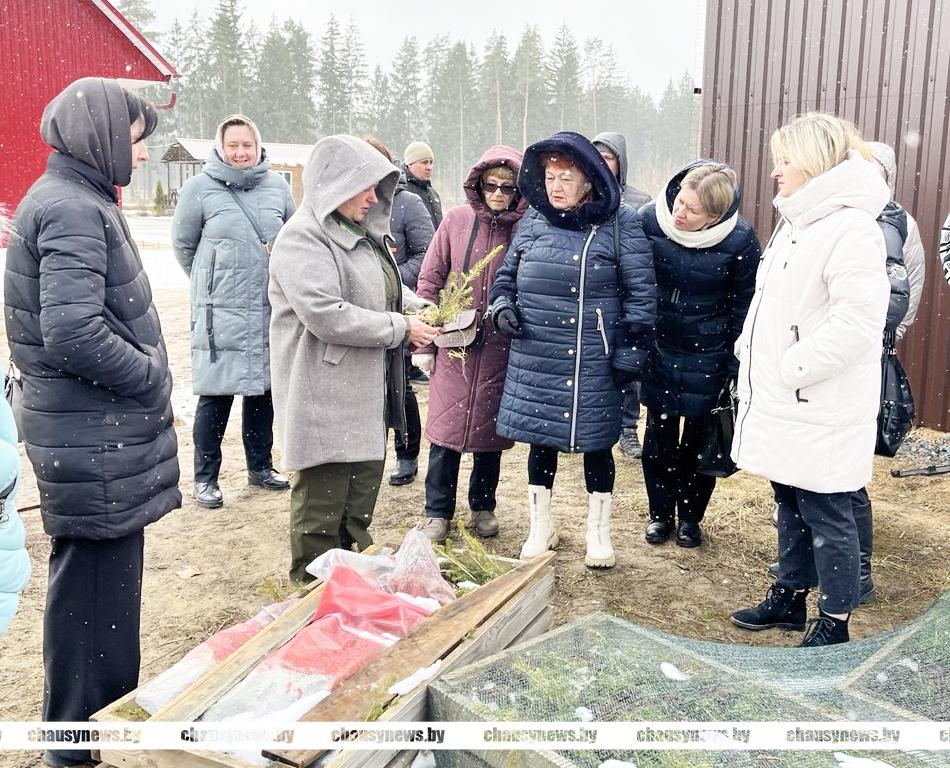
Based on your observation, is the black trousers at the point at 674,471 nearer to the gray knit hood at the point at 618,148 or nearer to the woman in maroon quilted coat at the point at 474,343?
the woman in maroon quilted coat at the point at 474,343

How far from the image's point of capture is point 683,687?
232 cm

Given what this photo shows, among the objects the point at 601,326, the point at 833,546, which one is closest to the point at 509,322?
the point at 601,326

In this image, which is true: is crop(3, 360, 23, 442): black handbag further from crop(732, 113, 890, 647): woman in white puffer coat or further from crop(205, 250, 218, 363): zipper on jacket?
crop(732, 113, 890, 647): woman in white puffer coat

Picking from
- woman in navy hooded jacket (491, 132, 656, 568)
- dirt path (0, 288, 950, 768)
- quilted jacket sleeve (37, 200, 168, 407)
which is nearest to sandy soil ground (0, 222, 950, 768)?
dirt path (0, 288, 950, 768)

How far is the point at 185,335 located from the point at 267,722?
9.98m

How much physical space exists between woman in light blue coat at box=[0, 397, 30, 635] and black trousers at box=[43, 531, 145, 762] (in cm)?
63

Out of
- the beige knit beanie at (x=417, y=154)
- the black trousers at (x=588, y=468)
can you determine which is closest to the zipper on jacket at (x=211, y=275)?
the black trousers at (x=588, y=468)

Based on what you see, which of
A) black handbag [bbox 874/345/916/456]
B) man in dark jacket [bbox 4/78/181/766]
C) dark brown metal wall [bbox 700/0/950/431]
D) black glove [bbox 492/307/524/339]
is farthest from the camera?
dark brown metal wall [bbox 700/0/950/431]

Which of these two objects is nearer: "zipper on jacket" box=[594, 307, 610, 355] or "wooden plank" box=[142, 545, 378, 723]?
"wooden plank" box=[142, 545, 378, 723]

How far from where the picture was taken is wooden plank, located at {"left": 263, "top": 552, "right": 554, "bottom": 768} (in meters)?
2.35

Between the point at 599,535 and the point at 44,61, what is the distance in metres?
17.0

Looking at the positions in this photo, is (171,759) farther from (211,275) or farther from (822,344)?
(211,275)

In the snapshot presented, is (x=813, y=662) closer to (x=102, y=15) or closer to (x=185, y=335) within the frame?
(x=185, y=335)

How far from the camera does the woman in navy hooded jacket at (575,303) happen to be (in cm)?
415
